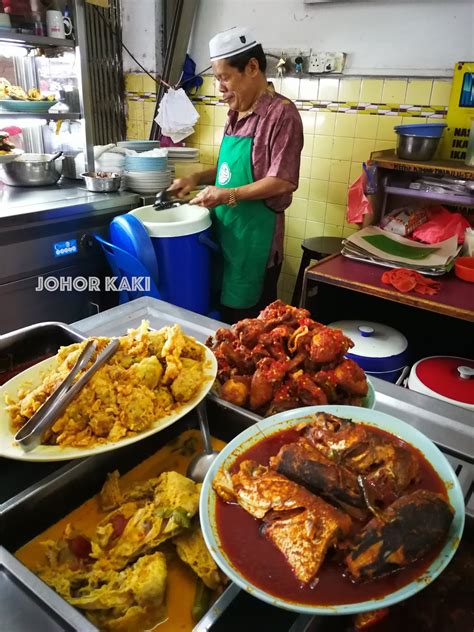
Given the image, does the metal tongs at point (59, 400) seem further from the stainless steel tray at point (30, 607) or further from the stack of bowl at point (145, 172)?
the stack of bowl at point (145, 172)

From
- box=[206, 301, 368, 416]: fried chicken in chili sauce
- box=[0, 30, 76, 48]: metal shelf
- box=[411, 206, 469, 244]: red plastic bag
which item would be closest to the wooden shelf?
box=[411, 206, 469, 244]: red plastic bag

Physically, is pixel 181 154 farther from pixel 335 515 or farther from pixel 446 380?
pixel 335 515

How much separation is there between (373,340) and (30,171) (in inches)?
104

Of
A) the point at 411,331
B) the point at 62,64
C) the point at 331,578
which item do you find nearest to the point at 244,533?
the point at 331,578

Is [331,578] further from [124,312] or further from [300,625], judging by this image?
[124,312]

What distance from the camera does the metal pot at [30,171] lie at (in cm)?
346

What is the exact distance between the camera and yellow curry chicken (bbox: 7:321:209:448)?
1.07 meters

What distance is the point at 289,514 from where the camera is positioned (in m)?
0.82

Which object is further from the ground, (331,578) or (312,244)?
(331,578)

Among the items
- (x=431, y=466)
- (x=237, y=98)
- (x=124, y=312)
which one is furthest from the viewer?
(x=237, y=98)

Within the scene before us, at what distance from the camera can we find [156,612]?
88 centimetres

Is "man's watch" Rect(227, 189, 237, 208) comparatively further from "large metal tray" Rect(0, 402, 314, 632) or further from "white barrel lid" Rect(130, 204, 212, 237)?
"large metal tray" Rect(0, 402, 314, 632)

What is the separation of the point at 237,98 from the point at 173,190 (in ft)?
2.52

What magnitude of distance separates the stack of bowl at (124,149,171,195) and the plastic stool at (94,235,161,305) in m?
0.75
